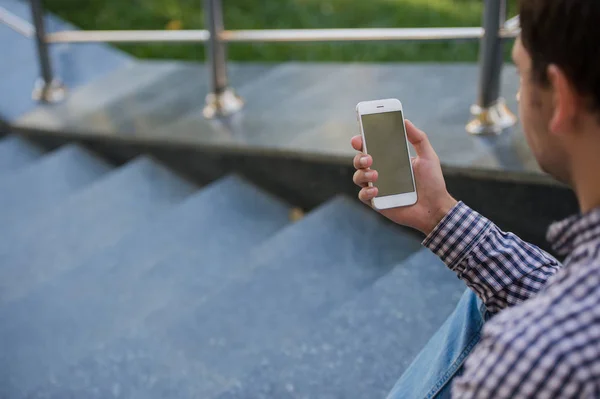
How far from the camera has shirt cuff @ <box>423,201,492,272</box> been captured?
1.14 metres

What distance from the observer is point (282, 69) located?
2934 millimetres

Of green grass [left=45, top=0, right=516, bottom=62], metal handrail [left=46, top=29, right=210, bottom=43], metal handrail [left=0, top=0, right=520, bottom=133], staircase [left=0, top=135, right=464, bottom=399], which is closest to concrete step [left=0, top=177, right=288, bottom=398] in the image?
staircase [left=0, top=135, right=464, bottom=399]

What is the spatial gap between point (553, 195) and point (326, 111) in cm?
87

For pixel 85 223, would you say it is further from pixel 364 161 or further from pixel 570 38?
pixel 570 38

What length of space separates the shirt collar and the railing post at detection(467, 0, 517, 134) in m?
1.18

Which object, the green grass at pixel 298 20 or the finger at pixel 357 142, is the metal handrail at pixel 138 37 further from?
the finger at pixel 357 142

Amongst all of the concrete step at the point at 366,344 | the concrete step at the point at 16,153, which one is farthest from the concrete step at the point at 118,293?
the concrete step at the point at 16,153

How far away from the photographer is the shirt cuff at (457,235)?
114 cm

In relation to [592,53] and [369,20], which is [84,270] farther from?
[369,20]

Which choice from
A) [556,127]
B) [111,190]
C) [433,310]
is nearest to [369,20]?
[111,190]

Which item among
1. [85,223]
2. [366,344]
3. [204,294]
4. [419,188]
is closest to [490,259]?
[419,188]

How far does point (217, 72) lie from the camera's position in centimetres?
257

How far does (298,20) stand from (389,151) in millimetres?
2569

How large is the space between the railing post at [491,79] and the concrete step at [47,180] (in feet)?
4.45
